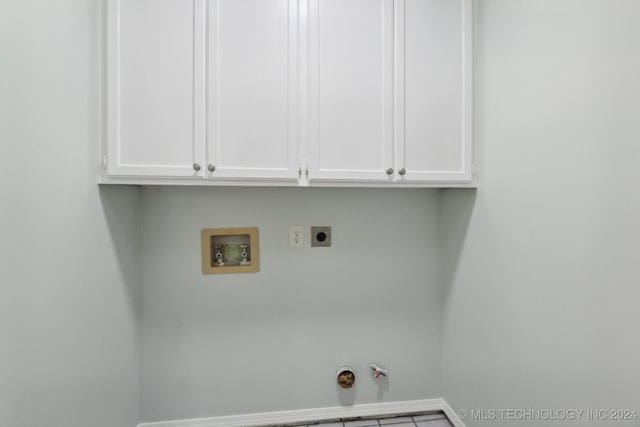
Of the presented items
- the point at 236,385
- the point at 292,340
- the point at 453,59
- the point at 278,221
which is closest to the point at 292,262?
the point at 278,221

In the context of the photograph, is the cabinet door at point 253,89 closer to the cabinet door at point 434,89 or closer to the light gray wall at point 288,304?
the light gray wall at point 288,304

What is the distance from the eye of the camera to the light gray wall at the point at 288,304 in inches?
58.7

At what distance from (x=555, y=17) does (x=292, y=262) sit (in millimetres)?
1491

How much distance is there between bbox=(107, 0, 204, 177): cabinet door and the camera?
110 centimetres

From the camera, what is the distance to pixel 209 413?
5.01 ft

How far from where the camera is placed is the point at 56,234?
0.88 m

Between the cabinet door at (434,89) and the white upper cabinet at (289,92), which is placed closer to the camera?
the white upper cabinet at (289,92)

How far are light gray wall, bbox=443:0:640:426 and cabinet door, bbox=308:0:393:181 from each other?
478mm

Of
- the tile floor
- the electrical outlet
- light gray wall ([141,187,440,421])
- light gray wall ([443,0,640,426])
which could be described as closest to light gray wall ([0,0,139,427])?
light gray wall ([141,187,440,421])

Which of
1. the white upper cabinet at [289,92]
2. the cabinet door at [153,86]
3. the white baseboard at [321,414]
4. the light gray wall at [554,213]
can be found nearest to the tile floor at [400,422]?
the white baseboard at [321,414]

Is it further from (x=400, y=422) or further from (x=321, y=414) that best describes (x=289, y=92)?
(x=400, y=422)

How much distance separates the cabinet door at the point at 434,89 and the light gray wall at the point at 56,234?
4.08 feet

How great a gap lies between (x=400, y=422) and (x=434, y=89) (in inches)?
71.0

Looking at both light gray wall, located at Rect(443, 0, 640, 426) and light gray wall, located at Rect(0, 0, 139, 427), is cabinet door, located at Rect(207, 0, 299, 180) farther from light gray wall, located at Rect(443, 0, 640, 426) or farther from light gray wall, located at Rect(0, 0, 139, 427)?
light gray wall, located at Rect(443, 0, 640, 426)
